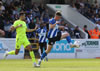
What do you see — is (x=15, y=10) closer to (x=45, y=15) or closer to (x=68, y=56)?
(x=45, y=15)

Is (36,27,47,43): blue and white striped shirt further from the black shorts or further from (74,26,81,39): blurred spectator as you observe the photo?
(74,26,81,39): blurred spectator

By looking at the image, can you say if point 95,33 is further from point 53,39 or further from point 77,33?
point 53,39

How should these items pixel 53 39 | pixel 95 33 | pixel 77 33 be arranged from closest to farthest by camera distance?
pixel 53 39 < pixel 77 33 < pixel 95 33
